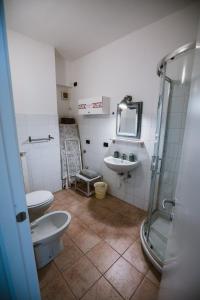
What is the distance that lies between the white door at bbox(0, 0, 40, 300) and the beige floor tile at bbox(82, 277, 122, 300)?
62cm

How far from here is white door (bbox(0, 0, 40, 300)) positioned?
595 mm

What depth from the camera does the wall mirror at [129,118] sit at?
217 cm


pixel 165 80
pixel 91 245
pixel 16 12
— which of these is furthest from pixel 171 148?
pixel 16 12

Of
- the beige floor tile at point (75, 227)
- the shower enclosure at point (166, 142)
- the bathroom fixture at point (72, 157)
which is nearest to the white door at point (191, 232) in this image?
the shower enclosure at point (166, 142)

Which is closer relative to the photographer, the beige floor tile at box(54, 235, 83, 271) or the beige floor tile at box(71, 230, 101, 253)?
the beige floor tile at box(54, 235, 83, 271)

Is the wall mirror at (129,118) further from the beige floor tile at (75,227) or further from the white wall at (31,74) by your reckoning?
the beige floor tile at (75,227)

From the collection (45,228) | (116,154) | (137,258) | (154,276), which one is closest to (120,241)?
(137,258)

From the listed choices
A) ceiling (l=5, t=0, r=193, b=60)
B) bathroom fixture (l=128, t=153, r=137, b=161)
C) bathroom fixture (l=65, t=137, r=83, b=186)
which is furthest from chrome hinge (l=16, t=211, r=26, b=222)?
bathroom fixture (l=65, t=137, r=83, b=186)

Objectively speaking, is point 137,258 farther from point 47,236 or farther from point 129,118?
point 129,118

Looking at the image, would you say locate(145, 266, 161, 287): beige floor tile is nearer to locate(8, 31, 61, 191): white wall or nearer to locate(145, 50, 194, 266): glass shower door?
locate(145, 50, 194, 266): glass shower door

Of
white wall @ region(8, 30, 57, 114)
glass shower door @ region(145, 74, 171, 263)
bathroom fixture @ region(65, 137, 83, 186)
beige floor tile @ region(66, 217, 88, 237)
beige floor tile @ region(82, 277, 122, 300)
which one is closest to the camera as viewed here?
beige floor tile @ region(82, 277, 122, 300)

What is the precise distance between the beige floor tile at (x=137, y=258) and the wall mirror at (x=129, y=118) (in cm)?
150

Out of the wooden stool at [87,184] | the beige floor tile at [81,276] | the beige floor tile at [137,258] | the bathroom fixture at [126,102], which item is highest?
the bathroom fixture at [126,102]

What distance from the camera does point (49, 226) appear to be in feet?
5.48
